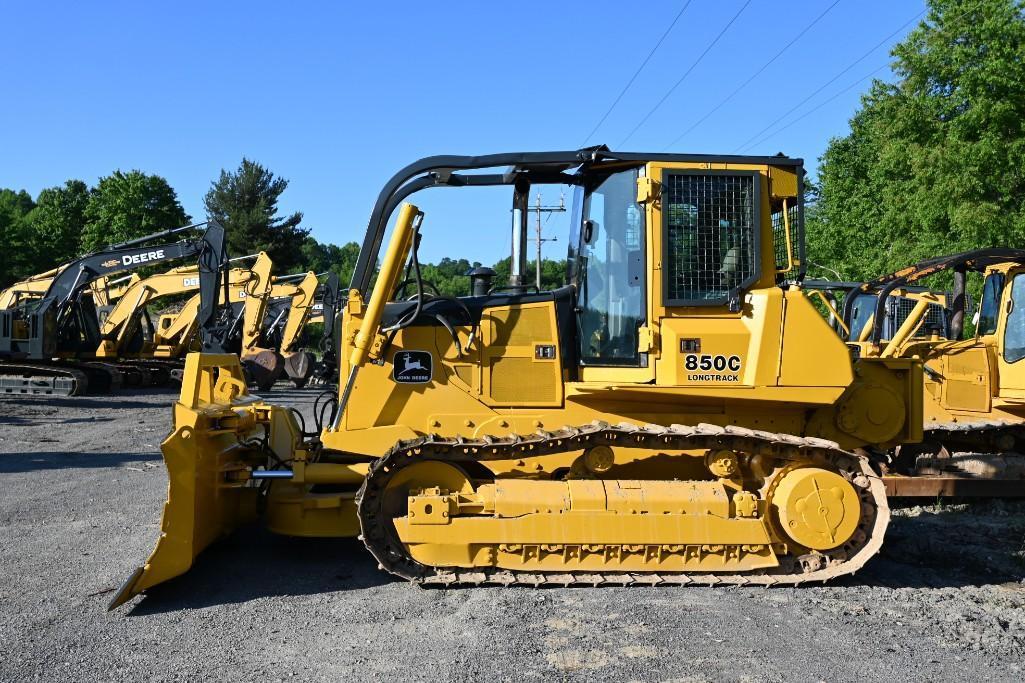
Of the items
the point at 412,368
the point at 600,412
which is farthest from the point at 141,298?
the point at 600,412

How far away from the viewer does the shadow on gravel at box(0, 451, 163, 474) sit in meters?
10.4

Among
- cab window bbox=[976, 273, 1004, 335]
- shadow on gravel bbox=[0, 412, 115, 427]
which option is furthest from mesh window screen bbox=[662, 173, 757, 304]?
shadow on gravel bbox=[0, 412, 115, 427]

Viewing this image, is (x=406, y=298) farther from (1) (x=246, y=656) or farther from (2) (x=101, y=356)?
(2) (x=101, y=356)

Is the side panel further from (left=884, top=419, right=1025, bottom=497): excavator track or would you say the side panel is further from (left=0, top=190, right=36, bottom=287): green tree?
(left=0, top=190, right=36, bottom=287): green tree

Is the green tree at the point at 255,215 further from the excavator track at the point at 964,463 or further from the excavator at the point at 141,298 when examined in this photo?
the excavator track at the point at 964,463

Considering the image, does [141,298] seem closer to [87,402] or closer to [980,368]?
[87,402]

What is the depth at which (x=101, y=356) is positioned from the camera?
23.9 meters

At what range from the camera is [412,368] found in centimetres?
619

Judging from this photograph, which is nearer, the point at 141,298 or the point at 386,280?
the point at 386,280

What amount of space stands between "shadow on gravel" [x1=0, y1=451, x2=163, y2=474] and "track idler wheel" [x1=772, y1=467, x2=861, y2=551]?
8.52 m

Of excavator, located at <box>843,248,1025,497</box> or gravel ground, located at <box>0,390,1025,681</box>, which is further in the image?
excavator, located at <box>843,248,1025,497</box>

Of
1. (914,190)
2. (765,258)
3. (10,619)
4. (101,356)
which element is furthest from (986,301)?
(101,356)

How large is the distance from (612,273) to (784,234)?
1.32m

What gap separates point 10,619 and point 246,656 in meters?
1.61
